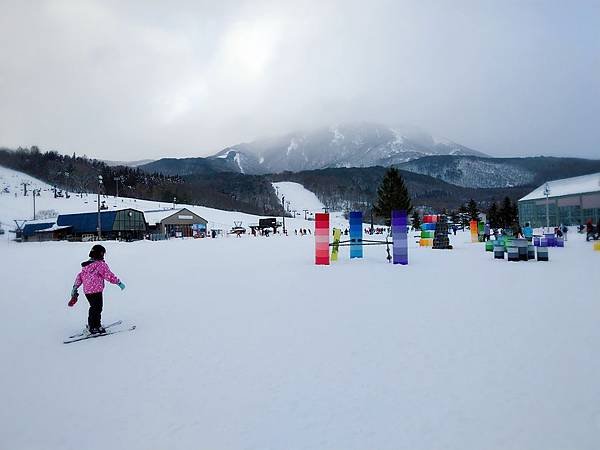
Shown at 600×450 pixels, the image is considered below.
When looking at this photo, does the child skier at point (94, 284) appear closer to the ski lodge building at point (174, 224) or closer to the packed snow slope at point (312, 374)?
the packed snow slope at point (312, 374)

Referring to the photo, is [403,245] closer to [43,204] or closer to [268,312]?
[268,312]

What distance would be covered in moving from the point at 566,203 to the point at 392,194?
3040 centimetres

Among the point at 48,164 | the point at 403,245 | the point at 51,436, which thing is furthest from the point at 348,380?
the point at 48,164

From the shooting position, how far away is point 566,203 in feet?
210

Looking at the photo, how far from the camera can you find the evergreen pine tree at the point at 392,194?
52.9 metres

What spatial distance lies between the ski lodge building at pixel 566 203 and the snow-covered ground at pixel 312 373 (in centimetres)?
5676

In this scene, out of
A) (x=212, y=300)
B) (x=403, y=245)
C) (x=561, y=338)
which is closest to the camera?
(x=561, y=338)

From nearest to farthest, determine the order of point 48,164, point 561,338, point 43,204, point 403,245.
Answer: point 561,338
point 403,245
point 43,204
point 48,164

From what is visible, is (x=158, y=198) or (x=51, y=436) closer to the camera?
(x=51, y=436)

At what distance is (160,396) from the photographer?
4.16m

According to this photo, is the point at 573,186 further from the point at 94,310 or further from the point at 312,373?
the point at 94,310

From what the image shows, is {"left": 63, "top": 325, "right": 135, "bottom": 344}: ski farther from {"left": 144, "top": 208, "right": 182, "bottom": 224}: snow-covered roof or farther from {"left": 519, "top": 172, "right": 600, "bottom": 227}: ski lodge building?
{"left": 144, "top": 208, "right": 182, "bottom": 224}: snow-covered roof

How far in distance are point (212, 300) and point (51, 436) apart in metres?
5.76

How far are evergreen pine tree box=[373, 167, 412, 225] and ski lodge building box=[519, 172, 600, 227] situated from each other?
18905 mm
